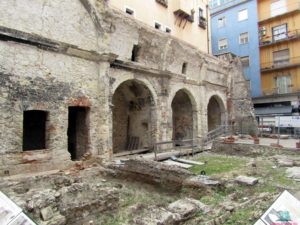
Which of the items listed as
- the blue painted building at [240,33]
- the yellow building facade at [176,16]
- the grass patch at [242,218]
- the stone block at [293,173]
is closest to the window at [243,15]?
the blue painted building at [240,33]

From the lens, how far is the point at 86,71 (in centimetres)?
1090

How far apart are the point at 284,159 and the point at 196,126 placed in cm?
769

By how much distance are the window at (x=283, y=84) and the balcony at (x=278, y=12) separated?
610 cm

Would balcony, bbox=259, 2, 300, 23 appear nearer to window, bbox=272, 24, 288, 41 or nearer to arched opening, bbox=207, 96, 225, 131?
window, bbox=272, 24, 288, 41

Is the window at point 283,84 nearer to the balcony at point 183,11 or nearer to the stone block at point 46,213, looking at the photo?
the balcony at point 183,11

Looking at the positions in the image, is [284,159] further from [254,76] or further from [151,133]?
[254,76]

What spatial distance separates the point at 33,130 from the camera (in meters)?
11.2

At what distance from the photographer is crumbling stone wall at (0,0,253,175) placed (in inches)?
343

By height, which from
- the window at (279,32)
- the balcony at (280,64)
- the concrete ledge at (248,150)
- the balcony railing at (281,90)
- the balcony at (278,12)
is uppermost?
the balcony at (278,12)

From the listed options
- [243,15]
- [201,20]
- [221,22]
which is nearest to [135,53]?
[201,20]

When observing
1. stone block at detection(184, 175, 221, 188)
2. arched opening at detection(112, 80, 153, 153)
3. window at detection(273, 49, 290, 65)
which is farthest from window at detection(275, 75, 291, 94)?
stone block at detection(184, 175, 221, 188)

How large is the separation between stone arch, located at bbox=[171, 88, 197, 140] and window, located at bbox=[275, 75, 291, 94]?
12386mm

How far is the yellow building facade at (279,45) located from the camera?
24719 millimetres

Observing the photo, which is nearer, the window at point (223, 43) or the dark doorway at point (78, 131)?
the dark doorway at point (78, 131)
